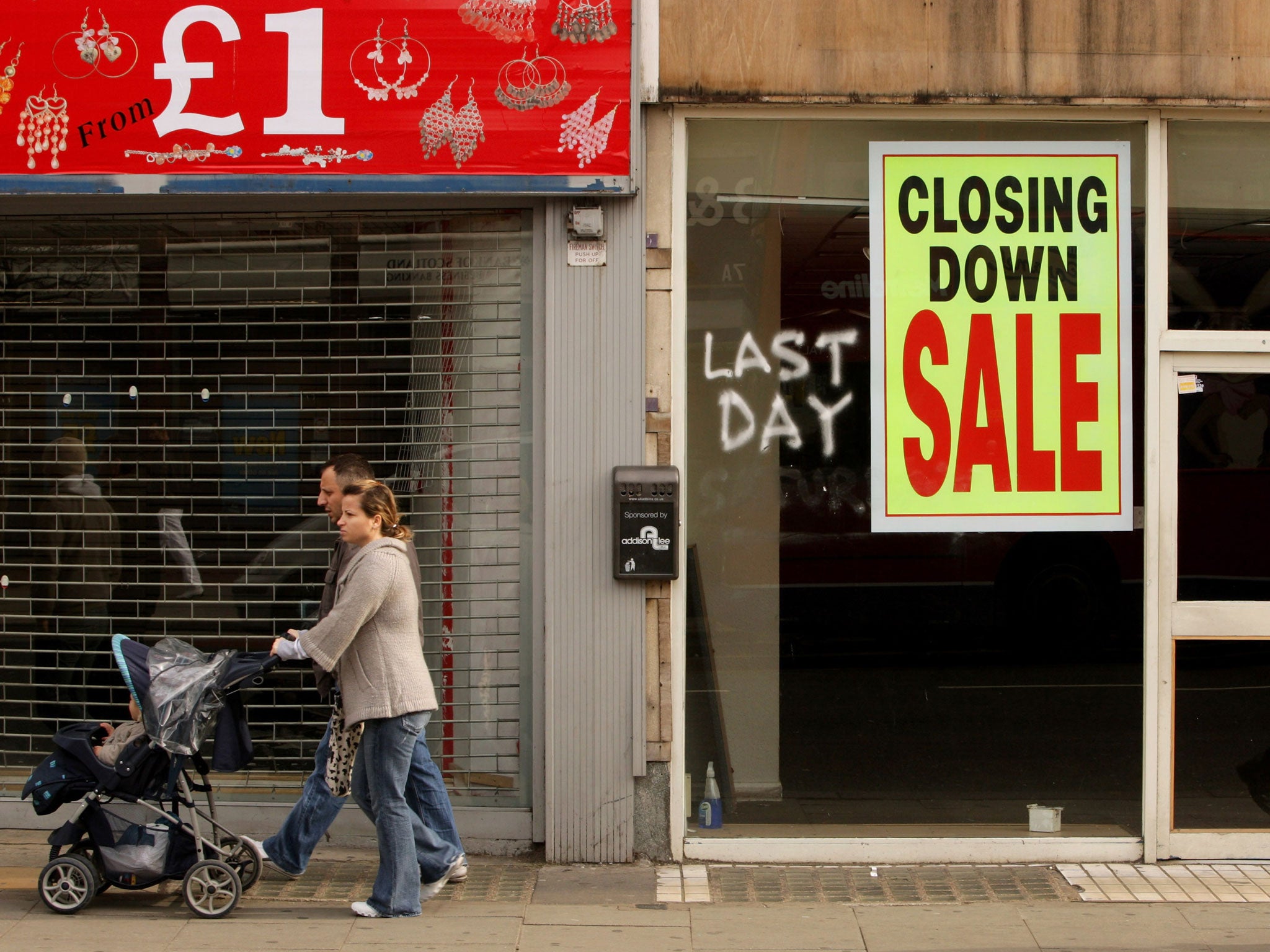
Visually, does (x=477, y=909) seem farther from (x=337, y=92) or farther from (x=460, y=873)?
(x=337, y=92)

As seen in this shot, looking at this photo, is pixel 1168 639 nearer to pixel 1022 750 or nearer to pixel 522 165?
pixel 1022 750

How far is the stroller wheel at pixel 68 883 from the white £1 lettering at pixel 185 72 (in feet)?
10.5

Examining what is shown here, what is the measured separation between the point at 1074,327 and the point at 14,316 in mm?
5145

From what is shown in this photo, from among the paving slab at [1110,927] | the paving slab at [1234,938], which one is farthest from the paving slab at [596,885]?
the paving slab at [1234,938]

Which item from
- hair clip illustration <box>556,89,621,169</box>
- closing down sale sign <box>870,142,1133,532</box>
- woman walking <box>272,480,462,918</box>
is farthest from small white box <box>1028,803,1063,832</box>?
hair clip illustration <box>556,89,621,169</box>

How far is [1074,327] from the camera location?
6.22 m

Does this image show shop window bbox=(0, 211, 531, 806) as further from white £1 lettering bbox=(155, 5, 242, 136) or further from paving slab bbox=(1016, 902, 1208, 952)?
paving slab bbox=(1016, 902, 1208, 952)

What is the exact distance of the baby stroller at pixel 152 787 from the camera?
517cm

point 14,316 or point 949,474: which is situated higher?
point 14,316

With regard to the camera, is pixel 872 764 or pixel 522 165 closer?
pixel 522 165

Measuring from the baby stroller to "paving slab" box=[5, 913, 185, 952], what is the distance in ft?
0.28

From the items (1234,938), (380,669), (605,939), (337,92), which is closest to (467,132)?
(337,92)

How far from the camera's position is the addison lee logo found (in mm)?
5965

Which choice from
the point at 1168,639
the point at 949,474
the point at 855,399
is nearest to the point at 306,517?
the point at 855,399
